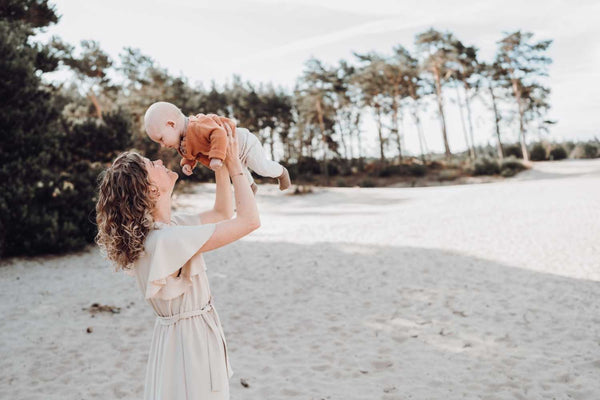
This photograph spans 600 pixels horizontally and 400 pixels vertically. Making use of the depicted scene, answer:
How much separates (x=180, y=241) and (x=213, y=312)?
0.48 metres

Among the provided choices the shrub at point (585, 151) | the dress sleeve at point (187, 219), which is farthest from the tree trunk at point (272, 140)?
the dress sleeve at point (187, 219)

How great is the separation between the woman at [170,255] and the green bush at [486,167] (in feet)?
108

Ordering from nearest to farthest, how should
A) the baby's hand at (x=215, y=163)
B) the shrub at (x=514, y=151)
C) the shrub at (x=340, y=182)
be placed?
the baby's hand at (x=215, y=163), the shrub at (x=340, y=182), the shrub at (x=514, y=151)

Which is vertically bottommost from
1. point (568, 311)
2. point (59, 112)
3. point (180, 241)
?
point (568, 311)

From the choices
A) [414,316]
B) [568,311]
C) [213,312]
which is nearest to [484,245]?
[568,311]

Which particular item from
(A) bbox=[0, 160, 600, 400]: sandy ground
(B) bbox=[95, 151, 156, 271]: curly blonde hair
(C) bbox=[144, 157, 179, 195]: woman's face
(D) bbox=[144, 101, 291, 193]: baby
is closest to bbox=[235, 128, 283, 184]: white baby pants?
(D) bbox=[144, 101, 291, 193]: baby

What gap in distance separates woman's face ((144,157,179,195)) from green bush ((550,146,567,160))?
42439 millimetres

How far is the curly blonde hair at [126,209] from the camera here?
1.81m

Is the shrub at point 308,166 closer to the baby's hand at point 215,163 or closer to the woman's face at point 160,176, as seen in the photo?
the woman's face at point 160,176

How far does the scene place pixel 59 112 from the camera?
38.5 ft

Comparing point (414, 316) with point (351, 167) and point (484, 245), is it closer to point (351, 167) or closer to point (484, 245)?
point (484, 245)

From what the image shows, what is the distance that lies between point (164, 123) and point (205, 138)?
9.3 inches

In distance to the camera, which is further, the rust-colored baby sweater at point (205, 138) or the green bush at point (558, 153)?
the green bush at point (558, 153)

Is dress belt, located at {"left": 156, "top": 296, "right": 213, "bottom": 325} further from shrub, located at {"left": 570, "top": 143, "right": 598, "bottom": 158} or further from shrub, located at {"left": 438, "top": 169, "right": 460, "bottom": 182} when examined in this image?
shrub, located at {"left": 570, "top": 143, "right": 598, "bottom": 158}
